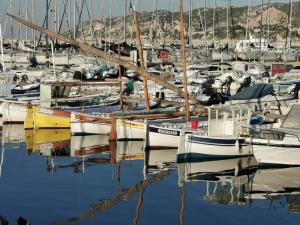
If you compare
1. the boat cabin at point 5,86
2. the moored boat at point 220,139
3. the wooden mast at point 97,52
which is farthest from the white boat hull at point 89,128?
the boat cabin at point 5,86

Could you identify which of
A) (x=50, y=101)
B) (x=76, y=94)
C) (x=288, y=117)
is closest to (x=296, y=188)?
(x=288, y=117)

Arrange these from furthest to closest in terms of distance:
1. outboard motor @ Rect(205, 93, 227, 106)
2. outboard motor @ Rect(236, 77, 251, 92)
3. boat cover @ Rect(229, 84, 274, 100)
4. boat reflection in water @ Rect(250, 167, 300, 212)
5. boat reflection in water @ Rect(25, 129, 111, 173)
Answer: outboard motor @ Rect(236, 77, 251, 92)
outboard motor @ Rect(205, 93, 227, 106)
boat cover @ Rect(229, 84, 274, 100)
boat reflection in water @ Rect(25, 129, 111, 173)
boat reflection in water @ Rect(250, 167, 300, 212)

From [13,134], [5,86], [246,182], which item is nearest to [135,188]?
[246,182]

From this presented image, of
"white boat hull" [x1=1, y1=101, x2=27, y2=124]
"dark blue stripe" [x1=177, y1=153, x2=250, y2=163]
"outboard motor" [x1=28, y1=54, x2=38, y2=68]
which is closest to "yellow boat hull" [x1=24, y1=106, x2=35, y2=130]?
"white boat hull" [x1=1, y1=101, x2=27, y2=124]

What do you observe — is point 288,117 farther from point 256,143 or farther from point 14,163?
point 14,163

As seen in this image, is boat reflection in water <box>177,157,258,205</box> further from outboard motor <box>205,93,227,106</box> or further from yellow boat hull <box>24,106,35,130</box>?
yellow boat hull <box>24,106,35,130</box>

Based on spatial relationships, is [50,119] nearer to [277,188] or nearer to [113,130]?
[113,130]

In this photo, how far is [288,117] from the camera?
2731 cm

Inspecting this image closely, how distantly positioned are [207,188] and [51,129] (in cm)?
1614

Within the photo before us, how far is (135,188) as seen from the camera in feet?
74.3

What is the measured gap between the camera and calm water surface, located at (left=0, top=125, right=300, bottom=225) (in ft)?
61.8

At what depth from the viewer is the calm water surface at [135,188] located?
1883cm

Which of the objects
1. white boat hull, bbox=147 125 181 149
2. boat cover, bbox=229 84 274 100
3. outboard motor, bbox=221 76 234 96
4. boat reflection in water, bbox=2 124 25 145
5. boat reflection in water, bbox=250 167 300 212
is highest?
outboard motor, bbox=221 76 234 96

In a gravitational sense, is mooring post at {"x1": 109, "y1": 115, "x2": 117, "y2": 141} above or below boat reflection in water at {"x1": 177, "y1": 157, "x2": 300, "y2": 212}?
above
